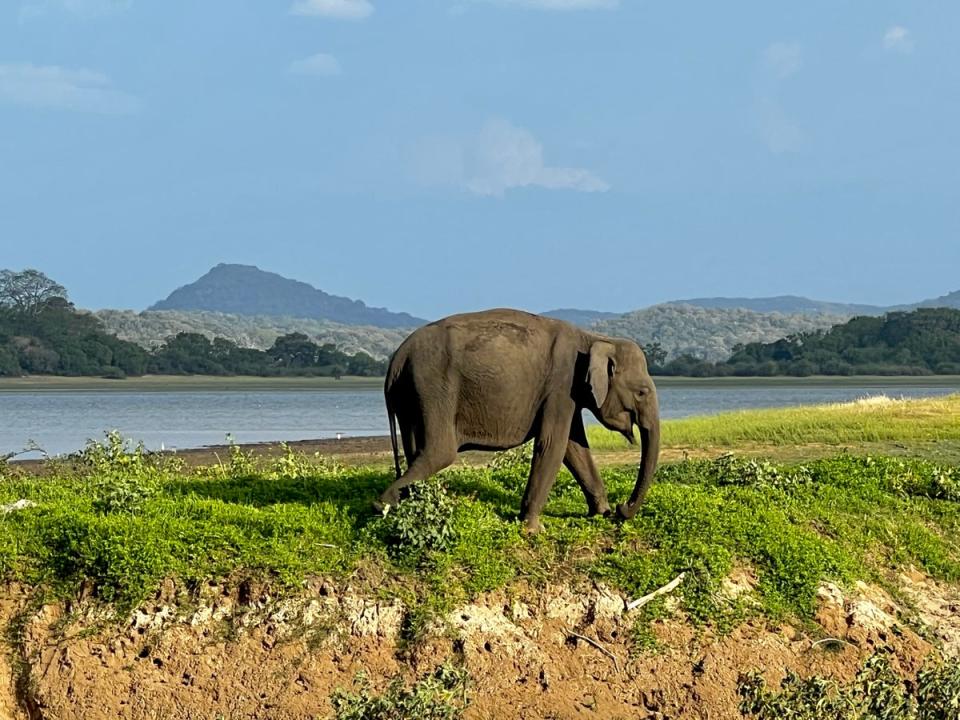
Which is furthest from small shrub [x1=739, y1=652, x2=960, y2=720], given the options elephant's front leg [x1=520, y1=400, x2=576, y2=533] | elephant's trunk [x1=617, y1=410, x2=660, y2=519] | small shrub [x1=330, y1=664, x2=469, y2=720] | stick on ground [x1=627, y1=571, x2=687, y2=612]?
elephant's front leg [x1=520, y1=400, x2=576, y2=533]

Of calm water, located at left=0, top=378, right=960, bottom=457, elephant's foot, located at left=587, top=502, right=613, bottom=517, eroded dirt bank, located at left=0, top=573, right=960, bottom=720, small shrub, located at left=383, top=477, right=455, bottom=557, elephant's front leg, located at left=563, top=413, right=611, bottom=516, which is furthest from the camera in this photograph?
calm water, located at left=0, top=378, right=960, bottom=457

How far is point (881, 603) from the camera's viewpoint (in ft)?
39.4

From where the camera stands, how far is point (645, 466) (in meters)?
11.8

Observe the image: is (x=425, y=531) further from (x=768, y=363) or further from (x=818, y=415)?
(x=768, y=363)

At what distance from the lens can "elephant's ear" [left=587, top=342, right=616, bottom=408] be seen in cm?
1159

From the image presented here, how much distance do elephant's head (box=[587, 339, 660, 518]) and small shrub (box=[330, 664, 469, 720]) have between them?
2.66 meters

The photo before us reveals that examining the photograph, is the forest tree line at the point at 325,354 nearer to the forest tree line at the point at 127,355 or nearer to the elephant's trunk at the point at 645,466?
the forest tree line at the point at 127,355

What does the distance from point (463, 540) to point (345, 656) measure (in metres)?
1.45

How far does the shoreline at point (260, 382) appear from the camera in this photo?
96625 mm

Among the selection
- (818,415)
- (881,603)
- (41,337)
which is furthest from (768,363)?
(881,603)

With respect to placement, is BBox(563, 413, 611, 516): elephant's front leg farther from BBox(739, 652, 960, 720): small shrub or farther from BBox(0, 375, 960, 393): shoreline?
BBox(0, 375, 960, 393): shoreline

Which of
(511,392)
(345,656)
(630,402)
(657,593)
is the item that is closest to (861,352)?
(630,402)

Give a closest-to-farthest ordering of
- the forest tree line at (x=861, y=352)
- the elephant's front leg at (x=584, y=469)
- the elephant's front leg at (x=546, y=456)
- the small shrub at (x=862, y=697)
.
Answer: the small shrub at (x=862, y=697) < the elephant's front leg at (x=546, y=456) < the elephant's front leg at (x=584, y=469) < the forest tree line at (x=861, y=352)

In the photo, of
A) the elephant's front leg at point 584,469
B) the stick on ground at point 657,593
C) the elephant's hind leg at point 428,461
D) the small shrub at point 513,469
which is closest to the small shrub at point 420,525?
the elephant's hind leg at point 428,461
